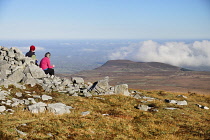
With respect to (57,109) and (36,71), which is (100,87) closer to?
(36,71)

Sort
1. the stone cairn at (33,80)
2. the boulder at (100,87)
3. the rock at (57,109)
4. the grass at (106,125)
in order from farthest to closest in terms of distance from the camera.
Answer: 1. the boulder at (100,87)
2. the stone cairn at (33,80)
3. the rock at (57,109)
4. the grass at (106,125)

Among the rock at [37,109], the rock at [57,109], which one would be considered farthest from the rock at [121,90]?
the rock at [37,109]

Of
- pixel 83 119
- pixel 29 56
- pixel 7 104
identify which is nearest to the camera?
pixel 83 119

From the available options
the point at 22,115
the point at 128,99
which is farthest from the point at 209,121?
the point at 22,115

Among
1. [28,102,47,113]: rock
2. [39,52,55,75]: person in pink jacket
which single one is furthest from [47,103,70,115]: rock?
[39,52,55,75]: person in pink jacket

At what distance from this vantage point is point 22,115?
1577 centimetres

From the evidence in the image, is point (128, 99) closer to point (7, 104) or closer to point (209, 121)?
point (209, 121)

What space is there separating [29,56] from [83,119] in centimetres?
2078

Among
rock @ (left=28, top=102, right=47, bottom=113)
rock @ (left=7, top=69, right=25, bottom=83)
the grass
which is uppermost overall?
rock @ (left=7, top=69, right=25, bottom=83)

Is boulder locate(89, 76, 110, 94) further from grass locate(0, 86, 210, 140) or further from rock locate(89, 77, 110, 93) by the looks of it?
grass locate(0, 86, 210, 140)

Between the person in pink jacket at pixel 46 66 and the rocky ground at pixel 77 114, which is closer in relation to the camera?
the rocky ground at pixel 77 114

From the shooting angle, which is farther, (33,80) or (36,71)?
(36,71)

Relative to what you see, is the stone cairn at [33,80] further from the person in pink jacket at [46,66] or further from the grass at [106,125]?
the grass at [106,125]

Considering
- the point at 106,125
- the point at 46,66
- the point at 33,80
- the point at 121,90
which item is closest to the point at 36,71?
the point at 46,66
